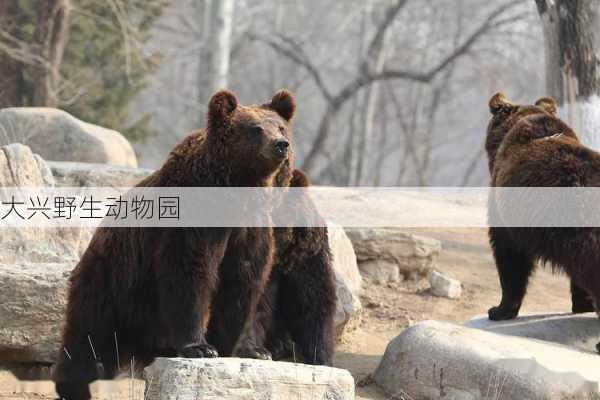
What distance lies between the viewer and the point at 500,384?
5266mm

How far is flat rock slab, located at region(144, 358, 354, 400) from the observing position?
13.5 feet

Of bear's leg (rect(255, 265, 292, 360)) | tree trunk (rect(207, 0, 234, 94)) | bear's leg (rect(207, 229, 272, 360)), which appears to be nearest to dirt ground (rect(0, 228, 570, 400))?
bear's leg (rect(255, 265, 292, 360))

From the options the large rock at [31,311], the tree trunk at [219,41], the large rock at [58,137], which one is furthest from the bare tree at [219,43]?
the large rock at [31,311]

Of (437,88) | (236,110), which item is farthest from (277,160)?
(437,88)

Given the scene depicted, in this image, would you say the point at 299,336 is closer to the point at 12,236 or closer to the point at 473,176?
the point at 12,236

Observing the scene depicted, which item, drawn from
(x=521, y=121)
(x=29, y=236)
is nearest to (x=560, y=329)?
(x=521, y=121)

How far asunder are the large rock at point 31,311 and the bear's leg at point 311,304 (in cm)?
141

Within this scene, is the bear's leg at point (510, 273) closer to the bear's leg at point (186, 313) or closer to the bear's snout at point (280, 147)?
the bear's snout at point (280, 147)

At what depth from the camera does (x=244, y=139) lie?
4812mm

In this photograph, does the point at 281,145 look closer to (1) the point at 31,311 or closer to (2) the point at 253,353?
(2) the point at 253,353

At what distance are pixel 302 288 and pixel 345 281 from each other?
5.34 ft

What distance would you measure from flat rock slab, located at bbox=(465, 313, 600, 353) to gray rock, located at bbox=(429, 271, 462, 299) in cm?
192

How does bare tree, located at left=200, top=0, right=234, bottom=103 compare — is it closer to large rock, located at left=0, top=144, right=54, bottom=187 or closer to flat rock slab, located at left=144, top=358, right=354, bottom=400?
large rock, located at left=0, top=144, right=54, bottom=187

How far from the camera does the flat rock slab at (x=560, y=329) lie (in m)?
6.22
